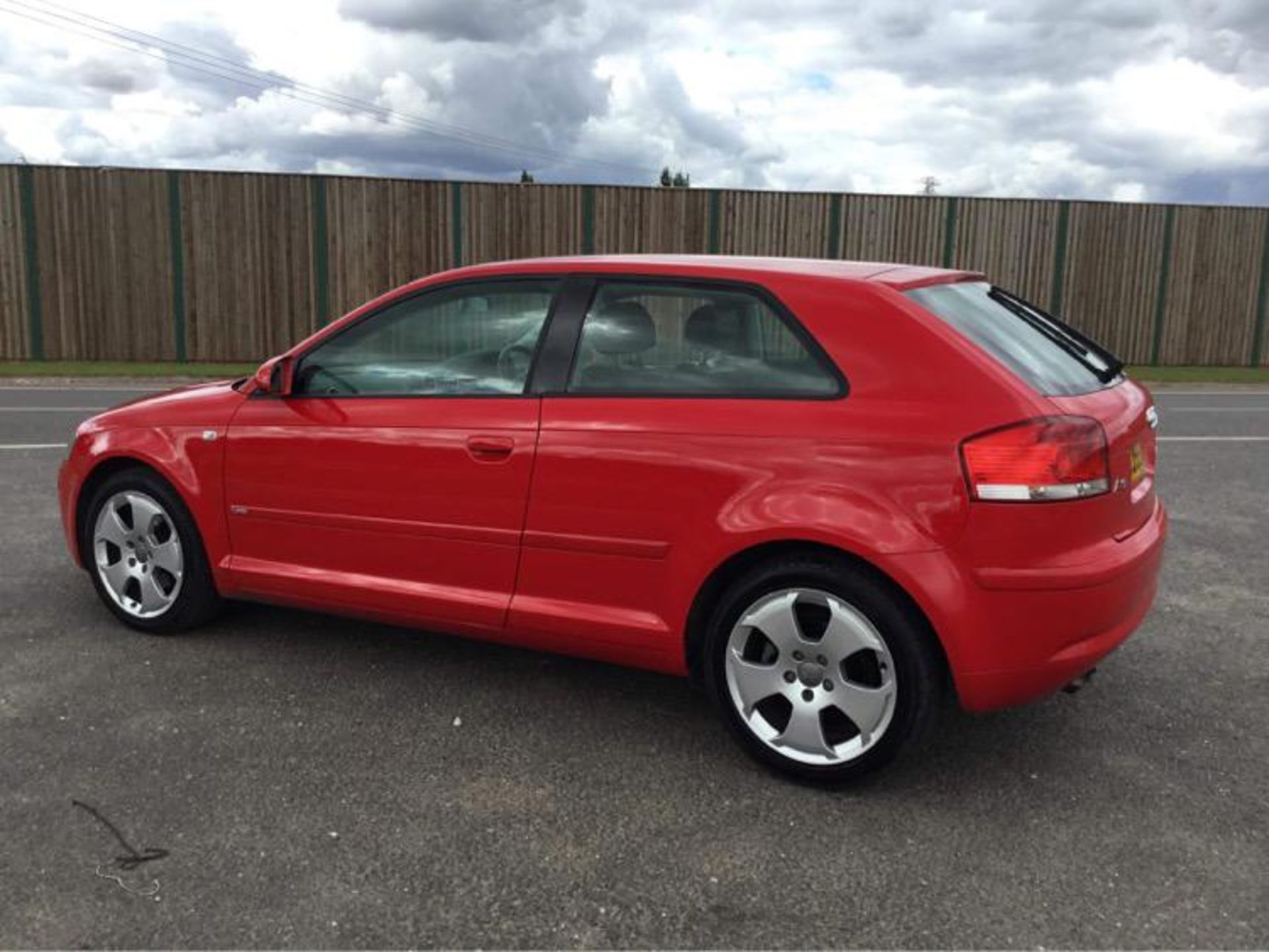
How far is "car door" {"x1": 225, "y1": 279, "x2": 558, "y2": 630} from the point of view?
373 cm

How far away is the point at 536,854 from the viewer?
2912 millimetres

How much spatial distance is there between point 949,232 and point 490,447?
1815 centimetres

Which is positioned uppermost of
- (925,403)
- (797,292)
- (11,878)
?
(797,292)

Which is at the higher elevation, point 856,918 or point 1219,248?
point 1219,248

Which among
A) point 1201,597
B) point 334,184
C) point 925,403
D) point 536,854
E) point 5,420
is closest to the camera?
point 536,854

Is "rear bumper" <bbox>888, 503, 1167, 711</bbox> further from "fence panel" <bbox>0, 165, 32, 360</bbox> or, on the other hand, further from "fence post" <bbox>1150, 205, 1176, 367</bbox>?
"fence post" <bbox>1150, 205, 1176, 367</bbox>

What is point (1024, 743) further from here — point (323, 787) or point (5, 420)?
point (5, 420)

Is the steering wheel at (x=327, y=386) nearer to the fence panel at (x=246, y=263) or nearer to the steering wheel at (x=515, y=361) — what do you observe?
the steering wheel at (x=515, y=361)

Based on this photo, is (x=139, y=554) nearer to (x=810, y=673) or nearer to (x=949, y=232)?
(x=810, y=673)

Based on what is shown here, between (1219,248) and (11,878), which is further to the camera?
(1219,248)

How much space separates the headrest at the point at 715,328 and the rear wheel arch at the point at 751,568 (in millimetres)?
651

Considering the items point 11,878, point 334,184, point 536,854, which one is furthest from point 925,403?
point 334,184

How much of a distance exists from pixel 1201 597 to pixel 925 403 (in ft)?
9.56

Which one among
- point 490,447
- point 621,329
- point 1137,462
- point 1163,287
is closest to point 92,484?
point 490,447
